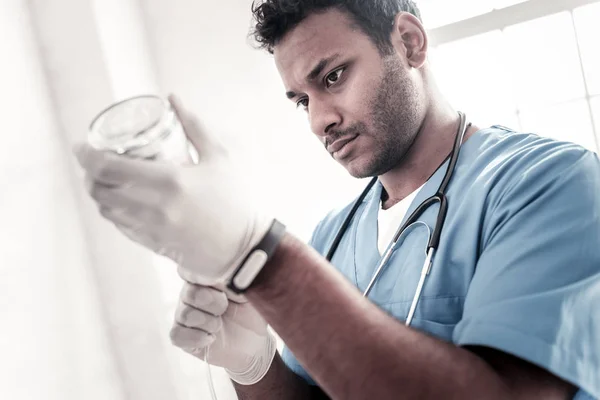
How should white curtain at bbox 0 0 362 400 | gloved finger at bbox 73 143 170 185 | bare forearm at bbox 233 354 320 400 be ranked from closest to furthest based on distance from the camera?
gloved finger at bbox 73 143 170 185 < bare forearm at bbox 233 354 320 400 < white curtain at bbox 0 0 362 400

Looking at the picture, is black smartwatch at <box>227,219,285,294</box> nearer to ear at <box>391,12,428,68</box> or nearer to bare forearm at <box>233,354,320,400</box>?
bare forearm at <box>233,354,320,400</box>

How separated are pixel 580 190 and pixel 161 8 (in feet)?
4.32

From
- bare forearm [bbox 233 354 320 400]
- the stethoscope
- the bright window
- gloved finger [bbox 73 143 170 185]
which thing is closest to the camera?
gloved finger [bbox 73 143 170 185]

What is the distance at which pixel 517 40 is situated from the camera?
1604 mm

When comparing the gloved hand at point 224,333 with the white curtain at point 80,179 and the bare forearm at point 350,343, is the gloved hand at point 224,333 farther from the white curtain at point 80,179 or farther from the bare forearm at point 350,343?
the white curtain at point 80,179

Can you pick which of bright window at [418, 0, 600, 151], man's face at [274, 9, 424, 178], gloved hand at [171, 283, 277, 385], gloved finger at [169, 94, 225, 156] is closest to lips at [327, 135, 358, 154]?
man's face at [274, 9, 424, 178]

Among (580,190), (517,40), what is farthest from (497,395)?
(517,40)

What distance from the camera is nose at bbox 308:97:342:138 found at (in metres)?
1.01

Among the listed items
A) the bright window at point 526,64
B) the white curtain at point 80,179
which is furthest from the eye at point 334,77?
the bright window at point 526,64

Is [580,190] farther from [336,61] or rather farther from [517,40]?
[517,40]

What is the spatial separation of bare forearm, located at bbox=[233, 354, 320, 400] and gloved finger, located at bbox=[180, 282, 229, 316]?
204 millimetres

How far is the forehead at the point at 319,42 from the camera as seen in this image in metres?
1.01

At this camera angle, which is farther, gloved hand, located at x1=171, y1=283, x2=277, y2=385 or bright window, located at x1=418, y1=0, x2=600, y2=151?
bright window, located at x1=418, y1=0, x2=600, y2=151

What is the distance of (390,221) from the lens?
3.39ft
